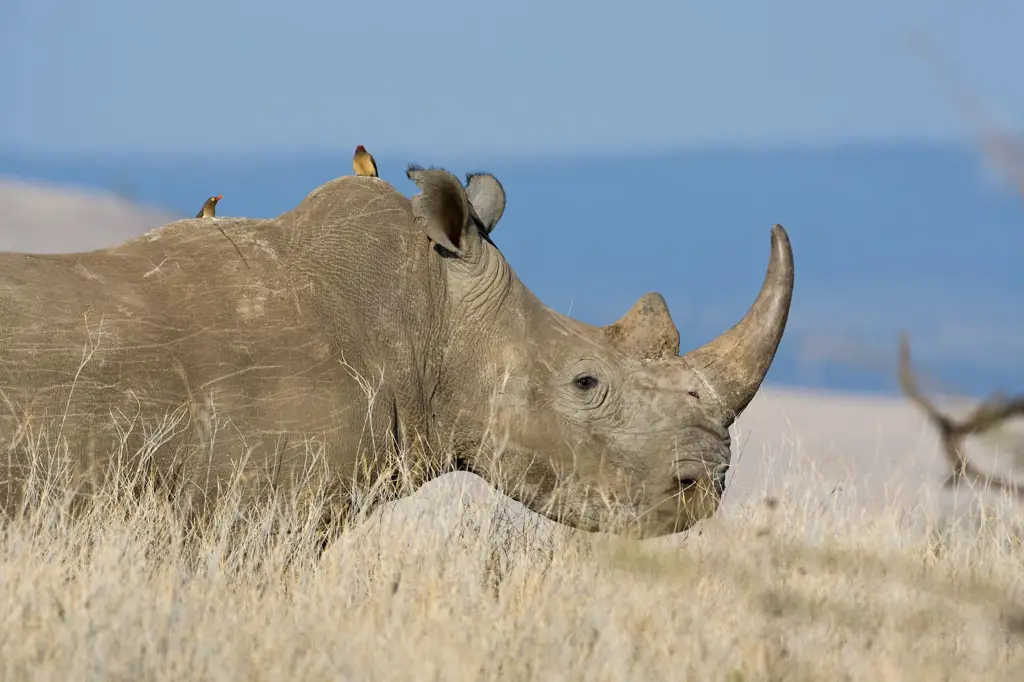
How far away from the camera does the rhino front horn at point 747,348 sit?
24.0ft

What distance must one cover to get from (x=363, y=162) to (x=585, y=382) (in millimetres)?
3450

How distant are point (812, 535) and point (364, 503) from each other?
7.17ft

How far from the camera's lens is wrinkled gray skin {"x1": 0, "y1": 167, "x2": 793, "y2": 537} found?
6.30m

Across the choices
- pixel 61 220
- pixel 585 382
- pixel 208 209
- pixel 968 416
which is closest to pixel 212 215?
pixel 208 209

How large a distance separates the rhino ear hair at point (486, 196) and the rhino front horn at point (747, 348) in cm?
108

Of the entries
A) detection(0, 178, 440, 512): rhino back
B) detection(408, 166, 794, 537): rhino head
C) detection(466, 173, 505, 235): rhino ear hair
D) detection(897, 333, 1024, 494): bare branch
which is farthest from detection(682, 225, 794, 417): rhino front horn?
detection(897, 333, 1024, 494): bare branch

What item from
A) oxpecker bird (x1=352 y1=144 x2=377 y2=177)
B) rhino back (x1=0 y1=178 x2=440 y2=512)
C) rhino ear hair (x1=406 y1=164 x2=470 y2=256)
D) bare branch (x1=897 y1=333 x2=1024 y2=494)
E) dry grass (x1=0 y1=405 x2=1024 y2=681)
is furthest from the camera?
oxpecker bird (x1=352 y1=144 x2=377 y2=177)

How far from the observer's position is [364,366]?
692 cm

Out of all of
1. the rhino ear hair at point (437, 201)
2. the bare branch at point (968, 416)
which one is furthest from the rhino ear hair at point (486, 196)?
the bare branch at point (968, 416)

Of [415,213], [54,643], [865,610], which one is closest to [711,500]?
[865,610]

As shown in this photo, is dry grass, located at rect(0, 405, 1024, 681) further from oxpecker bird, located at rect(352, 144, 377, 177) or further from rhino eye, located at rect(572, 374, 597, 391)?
→ oxpecker bird, located at rect(352, 144, 377, 177)

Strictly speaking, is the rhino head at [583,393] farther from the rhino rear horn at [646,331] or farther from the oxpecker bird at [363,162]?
the oxpecker bird at [363,162]

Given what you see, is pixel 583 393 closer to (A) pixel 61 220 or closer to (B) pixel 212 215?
(B) pixel 212 215

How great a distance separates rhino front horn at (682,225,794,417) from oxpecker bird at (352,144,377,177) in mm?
3106
